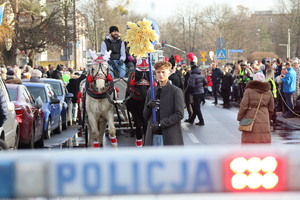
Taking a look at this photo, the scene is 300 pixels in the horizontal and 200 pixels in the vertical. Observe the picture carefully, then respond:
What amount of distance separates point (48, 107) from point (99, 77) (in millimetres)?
5186

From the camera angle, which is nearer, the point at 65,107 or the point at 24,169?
the point at 24,169

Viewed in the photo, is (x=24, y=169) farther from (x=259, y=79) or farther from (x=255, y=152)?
(x=259, y=79)

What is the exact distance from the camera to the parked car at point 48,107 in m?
17.7

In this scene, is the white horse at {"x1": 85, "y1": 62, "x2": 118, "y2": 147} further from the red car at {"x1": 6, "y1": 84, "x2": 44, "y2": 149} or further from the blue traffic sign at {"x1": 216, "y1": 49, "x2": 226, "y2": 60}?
the blue traffic sign at {"x1": 216, "y1": 49, "x2": 226, "y2": 60}

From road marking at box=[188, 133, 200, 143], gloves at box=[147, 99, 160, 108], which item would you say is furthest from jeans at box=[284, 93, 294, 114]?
gloves at box=[147, 99, 160, 108]

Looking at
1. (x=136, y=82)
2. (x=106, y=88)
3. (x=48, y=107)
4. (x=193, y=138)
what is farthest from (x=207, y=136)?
(x=106, y=88)

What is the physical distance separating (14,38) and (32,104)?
2886cm

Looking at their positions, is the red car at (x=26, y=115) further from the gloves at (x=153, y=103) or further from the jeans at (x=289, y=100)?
the jeans at (x=289, y=100)

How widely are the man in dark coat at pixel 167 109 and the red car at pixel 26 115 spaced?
4.79 meters

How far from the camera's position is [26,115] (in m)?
13.2

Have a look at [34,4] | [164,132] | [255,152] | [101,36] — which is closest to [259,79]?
[164,132]

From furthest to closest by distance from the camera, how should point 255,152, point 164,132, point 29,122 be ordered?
point 29,122
point 164,132
point 255,152

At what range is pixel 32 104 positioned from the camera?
1437cm

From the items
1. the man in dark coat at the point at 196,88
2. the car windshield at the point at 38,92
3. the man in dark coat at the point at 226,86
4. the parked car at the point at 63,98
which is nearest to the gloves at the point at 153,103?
the car windshield at the point at 38,92
